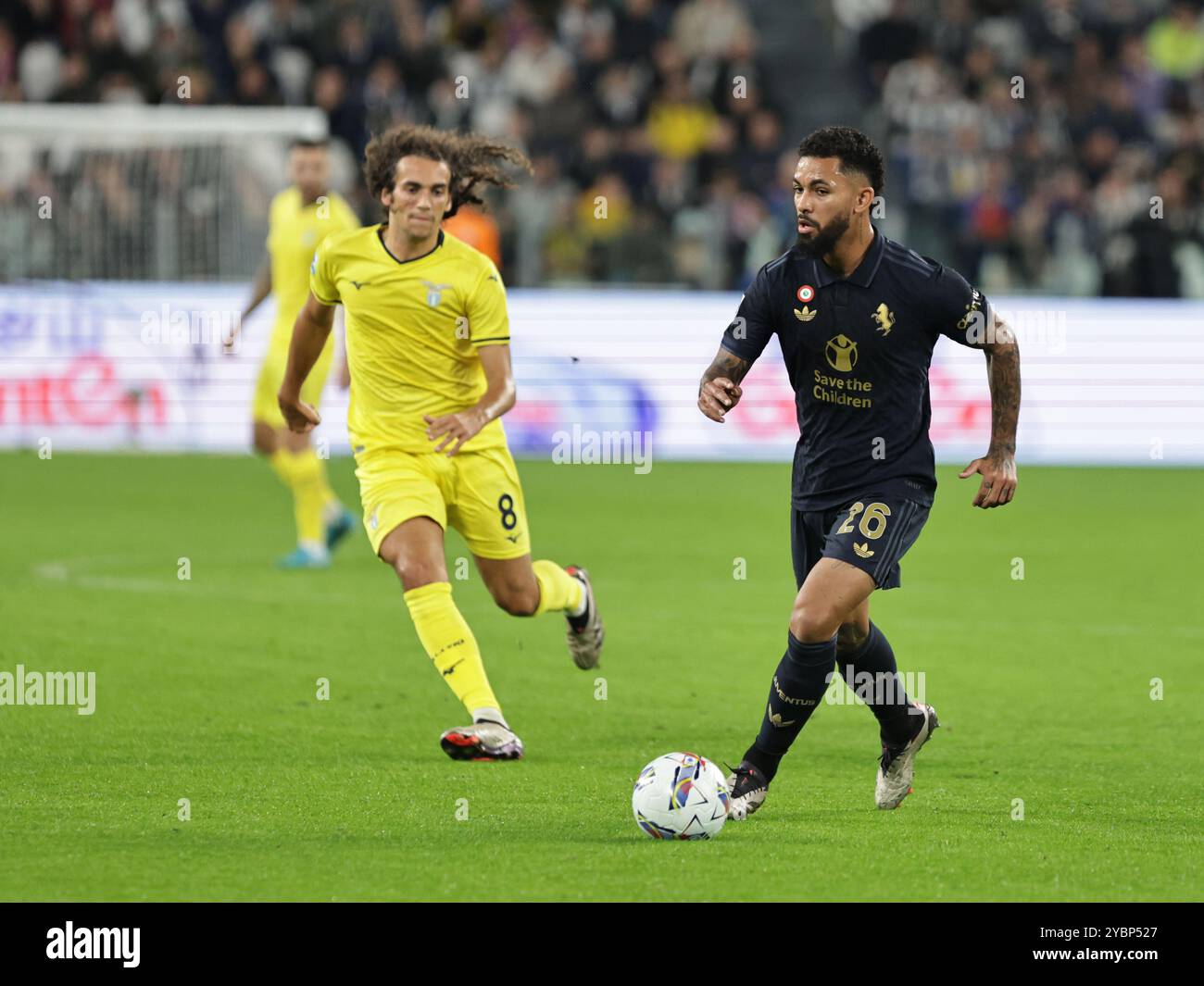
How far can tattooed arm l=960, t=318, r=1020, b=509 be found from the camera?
6559mm

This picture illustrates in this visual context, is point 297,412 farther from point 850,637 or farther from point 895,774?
point 895,774

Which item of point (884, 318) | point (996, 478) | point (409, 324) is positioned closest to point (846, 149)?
point (884, 318)

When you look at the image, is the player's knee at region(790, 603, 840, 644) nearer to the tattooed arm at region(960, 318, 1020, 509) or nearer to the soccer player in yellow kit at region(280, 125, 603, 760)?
the tattooed arm at region(960, 318, 1020, 509)

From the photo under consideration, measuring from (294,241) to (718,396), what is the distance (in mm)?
7439

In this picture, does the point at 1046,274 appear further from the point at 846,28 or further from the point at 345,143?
the point at 345,143

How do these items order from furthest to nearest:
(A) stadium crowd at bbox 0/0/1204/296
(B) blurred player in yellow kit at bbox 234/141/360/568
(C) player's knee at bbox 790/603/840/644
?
(A) stadium crowd at bbox 0/0/1204/296 < (B) blurred player in yellow kit at bbox 234/141/360/568 < (C) player's knee at bbox 790/603/840/644

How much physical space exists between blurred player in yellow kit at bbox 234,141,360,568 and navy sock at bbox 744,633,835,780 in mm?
6941

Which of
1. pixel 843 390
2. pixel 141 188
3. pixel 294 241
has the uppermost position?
pixel 141 188

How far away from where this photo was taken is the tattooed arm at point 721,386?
6383mm

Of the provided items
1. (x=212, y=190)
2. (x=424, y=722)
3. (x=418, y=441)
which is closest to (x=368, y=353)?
(x=418, y=441)

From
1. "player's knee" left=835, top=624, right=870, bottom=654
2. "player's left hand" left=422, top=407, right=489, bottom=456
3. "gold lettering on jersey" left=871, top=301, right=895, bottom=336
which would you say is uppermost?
"gold lettering on jersey" left=871, top=301, right=895, bottom=336

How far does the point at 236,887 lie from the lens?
558 centimetres

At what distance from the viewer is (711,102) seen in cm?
2370

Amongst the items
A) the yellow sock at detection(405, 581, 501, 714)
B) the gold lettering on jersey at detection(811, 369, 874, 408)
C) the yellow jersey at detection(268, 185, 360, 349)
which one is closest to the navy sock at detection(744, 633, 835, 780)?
the gold lettering on jersey at detection(811, 369, 874, 408)
